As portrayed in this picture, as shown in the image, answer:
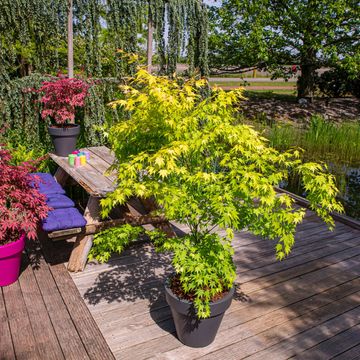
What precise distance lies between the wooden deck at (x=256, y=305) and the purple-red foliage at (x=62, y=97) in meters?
2.39

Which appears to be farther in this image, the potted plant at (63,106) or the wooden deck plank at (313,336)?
the potted plant at (63,106)

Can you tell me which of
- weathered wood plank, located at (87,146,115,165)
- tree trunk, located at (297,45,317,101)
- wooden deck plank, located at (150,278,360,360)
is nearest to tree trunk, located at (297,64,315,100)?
tree trunk, located at (297,45,317,101)

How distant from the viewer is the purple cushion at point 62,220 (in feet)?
12.5

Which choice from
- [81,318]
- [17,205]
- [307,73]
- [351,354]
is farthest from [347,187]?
[307,73]

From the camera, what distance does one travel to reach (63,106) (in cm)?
584

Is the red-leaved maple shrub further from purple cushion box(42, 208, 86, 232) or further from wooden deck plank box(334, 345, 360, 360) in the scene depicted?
wooden deck plank box(334, 345, 360, 360)

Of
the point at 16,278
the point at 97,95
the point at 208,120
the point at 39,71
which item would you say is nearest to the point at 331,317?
the point at 208,120

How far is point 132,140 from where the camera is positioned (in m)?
3.11

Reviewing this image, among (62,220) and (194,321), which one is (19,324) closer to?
(62,220)

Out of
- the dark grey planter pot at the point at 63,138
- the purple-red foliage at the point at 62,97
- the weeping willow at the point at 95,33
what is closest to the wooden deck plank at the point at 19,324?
the dark grey planter pot at the point at 63,138

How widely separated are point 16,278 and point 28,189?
94 cm

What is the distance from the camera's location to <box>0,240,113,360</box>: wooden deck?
3.05 metres

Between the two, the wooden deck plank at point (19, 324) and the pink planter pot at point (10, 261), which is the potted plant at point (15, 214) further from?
the wooden deck plank at point (19, 324)

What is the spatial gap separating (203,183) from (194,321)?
1.13m
